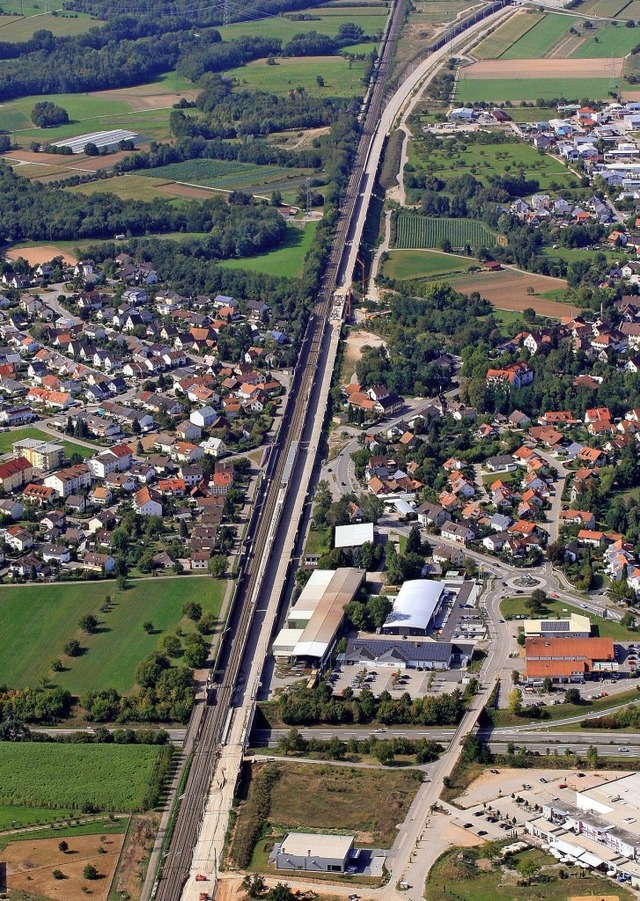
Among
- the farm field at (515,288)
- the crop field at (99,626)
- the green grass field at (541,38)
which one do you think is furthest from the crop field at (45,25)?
the crop field at (99,626)

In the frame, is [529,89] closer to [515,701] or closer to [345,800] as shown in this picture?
[515,701]

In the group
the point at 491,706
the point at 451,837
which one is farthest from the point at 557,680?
the point at 451,837

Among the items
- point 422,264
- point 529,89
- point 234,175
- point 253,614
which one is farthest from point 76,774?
point 529,89

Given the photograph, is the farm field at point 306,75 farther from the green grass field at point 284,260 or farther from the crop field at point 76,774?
the crop field at point 76,774

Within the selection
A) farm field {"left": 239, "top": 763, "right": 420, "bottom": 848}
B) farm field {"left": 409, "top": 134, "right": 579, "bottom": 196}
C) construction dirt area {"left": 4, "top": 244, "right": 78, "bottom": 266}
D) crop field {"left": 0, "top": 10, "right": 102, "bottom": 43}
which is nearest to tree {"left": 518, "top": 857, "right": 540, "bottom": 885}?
farm field {"left": 239, "top": 763, "right": 420, "bottom": 848}

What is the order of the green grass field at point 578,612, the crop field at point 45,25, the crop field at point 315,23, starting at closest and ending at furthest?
the green grass field at point 578,612 < the crop field at point 45,25 < the crop field at point 315,23
